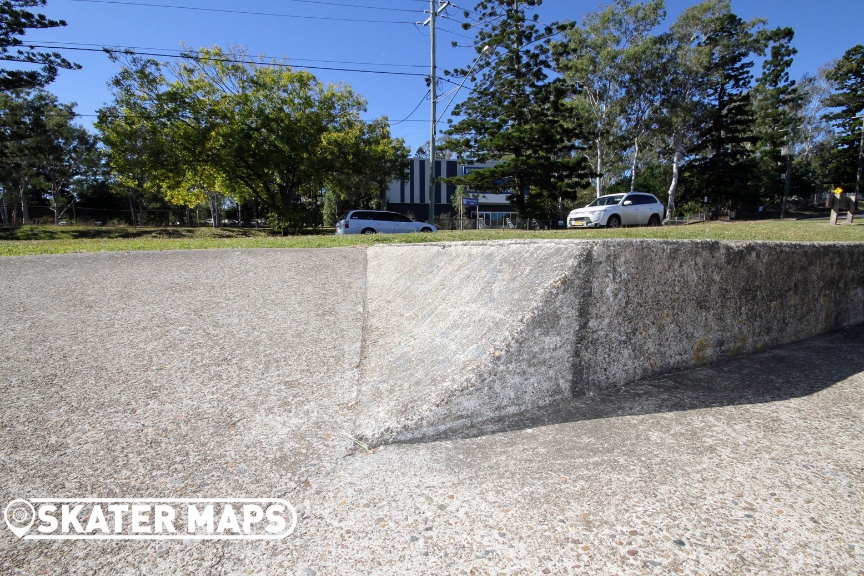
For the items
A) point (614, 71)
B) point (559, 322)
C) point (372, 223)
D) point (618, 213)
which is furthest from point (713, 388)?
point (614, 71)

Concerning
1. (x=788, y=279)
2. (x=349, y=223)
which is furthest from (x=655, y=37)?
(x=788, y=279)

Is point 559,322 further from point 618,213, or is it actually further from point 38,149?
point 38,149

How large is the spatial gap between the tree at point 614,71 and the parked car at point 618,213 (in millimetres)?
11122

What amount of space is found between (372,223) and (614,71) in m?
22.4

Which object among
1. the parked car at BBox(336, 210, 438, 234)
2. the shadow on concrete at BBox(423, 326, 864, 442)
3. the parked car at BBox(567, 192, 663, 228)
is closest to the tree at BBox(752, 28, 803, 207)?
the parked car at BBox(567, 192, 663, 228)

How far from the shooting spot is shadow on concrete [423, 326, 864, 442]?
2.58m

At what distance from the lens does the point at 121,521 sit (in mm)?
1748

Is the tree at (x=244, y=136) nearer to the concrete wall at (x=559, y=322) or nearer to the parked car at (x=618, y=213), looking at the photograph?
the parked car at (x=618, y=213)

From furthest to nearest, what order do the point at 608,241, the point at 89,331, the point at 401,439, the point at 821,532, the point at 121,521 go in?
1. the point at 89,331
2. the point at 608,241
3. the point at 401,439
4. the point at 121,521
5. the point at 821,532

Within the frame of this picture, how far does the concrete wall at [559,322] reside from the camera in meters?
2.58

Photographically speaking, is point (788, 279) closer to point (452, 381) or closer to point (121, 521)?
point (452, 381)

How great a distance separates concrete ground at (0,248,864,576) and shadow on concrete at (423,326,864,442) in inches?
0.7

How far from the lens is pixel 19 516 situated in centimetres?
176

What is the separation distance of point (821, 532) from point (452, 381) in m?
1.74
